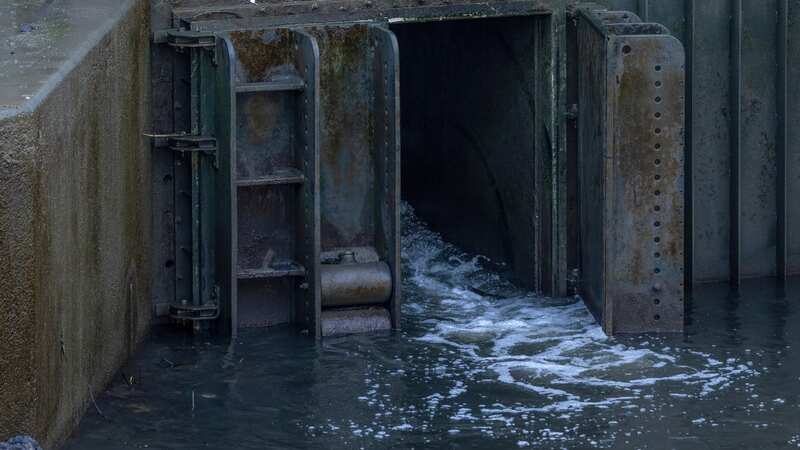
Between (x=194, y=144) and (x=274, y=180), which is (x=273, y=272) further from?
(x=194, y=144)

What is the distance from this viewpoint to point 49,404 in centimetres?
733

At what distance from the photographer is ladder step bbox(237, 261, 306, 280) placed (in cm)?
1022

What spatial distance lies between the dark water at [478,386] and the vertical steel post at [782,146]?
0.70 meters

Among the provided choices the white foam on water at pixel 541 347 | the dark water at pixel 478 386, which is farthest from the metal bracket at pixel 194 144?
the white foam on water at pixel 541 347

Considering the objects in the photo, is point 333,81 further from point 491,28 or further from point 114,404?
point 114,404

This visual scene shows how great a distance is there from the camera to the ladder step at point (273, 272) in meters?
10.2

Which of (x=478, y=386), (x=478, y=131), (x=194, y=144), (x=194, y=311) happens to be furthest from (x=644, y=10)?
(x=194, y=311)

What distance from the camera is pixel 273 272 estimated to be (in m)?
10.3

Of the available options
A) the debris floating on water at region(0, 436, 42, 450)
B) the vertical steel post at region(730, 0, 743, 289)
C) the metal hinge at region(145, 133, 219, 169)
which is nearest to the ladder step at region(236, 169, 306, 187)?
the metal hinge at region(145, 133, 219, 169)

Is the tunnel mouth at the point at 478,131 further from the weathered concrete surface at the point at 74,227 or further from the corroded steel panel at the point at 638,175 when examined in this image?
the weathered concrete surface at the point at 74,227

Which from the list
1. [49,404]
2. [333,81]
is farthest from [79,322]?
[333,81]

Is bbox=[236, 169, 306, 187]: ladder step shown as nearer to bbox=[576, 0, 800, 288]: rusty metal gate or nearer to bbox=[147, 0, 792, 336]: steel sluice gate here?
bbox=[147, 0, 792, 336]: steel sluice gate

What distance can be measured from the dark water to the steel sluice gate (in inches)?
12.0

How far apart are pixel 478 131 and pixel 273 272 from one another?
8.76ft
